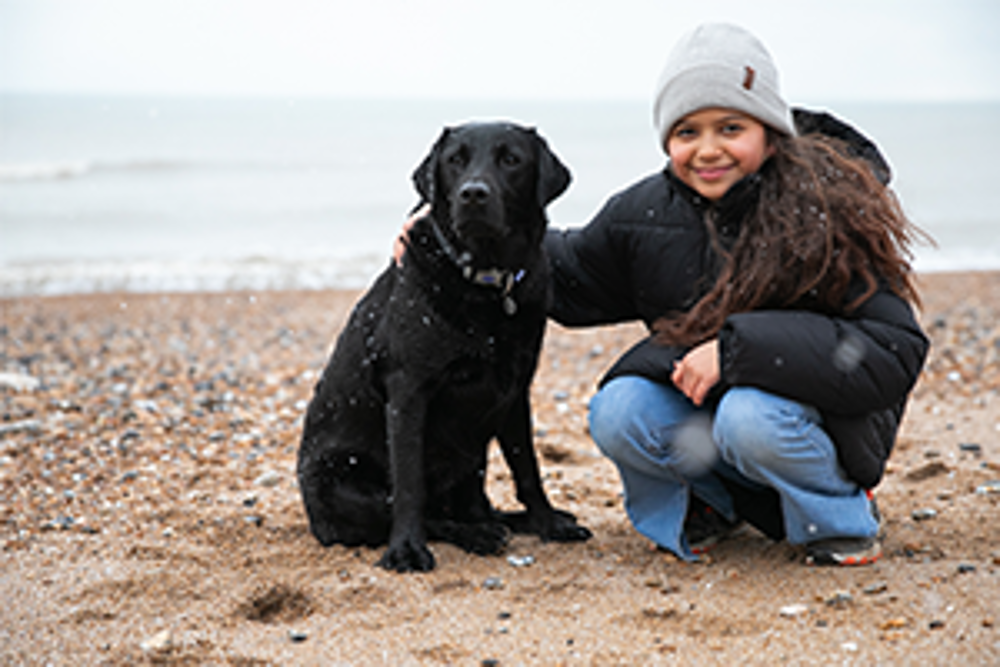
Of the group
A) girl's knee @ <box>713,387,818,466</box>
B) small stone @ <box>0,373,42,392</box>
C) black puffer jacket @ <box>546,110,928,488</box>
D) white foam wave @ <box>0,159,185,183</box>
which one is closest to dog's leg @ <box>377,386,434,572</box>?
black puffer jacket @ <box>546,110,928,488</box>

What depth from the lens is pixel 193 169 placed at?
2242 cm

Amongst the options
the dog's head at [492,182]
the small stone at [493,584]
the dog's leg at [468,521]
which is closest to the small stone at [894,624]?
the small stone at [493,584]

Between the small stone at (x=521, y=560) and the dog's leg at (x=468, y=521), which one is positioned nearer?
the small stone at (x=521, y=560)

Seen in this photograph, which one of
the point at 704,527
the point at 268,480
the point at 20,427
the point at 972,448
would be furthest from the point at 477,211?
the point at 20,427

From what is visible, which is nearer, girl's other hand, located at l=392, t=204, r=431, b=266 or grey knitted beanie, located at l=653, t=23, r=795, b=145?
grey knitted beanie, located at l=653, t=23, r=795, b=145

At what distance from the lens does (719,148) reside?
2686mm

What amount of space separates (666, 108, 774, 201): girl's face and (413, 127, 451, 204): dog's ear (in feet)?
2.35

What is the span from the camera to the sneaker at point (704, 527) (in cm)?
287

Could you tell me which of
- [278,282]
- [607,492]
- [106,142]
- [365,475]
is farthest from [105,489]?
[106,142]

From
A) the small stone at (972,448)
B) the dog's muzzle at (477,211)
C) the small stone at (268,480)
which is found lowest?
the small stone at (268,480)

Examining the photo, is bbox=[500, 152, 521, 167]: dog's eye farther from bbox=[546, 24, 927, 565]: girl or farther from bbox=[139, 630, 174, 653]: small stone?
bbox=[139, 630, 174, 653]: small stone

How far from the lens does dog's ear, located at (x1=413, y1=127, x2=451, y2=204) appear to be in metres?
2.83

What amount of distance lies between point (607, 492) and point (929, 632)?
5.41 ft

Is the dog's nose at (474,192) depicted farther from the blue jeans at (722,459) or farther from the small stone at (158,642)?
the small stone at (158,642)
